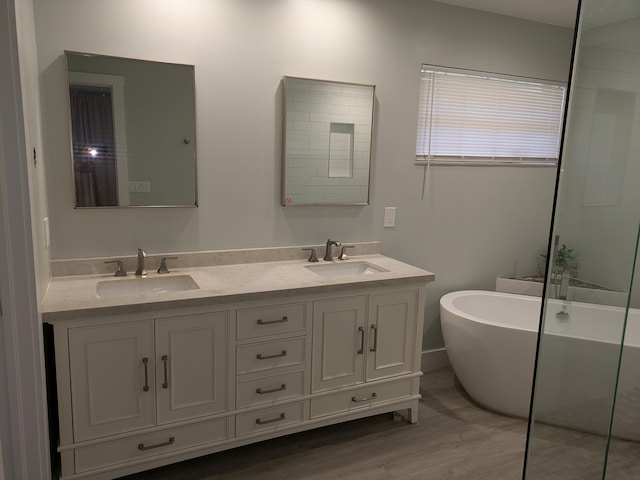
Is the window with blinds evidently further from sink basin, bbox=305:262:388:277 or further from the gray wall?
sink basin, bbox=305:262:388:277

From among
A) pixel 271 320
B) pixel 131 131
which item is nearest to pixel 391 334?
pixel 271 320

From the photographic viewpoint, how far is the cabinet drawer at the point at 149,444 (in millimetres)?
1991

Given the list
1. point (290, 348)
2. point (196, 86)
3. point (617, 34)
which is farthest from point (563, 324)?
point (196, 86)

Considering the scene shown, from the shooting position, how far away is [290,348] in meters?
2.31

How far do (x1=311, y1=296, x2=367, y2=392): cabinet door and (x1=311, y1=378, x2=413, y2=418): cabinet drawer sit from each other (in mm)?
60

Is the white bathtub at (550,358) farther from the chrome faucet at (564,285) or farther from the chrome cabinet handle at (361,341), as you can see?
the chrome cabinet handle at (361,341)

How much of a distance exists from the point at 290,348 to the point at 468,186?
5.88 ft

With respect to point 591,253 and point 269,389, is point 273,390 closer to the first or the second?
point 269,389

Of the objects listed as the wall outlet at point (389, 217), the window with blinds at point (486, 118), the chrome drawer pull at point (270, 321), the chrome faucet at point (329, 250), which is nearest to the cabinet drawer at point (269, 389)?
the chrome drawer pull at point (270, 321)

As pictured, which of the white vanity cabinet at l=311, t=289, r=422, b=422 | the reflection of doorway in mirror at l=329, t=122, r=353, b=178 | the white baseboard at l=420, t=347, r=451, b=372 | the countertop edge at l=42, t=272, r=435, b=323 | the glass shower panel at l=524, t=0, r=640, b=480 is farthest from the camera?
the white baseboard at l=420, t=347, r=451, b=372

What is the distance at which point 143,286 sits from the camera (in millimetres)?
2354

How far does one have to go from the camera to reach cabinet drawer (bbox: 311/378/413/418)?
2.45m

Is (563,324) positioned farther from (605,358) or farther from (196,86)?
(196,86)

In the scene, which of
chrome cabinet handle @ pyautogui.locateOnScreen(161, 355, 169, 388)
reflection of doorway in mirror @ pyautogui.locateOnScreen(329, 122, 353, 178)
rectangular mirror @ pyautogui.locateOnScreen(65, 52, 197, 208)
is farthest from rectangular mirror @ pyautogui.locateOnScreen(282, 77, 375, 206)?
chrome cabinet handle @ pyautogui.locateOnScreen(161, 355, 169, 388)
